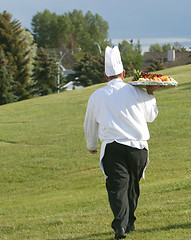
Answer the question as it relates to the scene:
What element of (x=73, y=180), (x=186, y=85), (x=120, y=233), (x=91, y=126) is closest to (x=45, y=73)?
(x=186, y=85)

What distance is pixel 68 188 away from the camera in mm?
12211

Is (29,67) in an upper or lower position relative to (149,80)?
lower

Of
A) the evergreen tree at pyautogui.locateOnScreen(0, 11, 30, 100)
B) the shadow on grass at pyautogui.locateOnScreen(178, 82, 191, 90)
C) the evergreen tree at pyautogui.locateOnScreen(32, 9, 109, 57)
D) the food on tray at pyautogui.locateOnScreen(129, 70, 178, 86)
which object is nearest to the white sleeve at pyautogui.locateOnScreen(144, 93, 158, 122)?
the food on tray at pyautogui.locateOnScreen(129, 70, 178, 86)

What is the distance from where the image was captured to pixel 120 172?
5.25 m

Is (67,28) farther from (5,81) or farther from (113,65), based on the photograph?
(113,65)

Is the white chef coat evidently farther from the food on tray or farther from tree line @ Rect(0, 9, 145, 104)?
tree line @ Rect(0, 9, 145, 104)

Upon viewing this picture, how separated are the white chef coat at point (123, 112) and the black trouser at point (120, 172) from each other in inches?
3.1

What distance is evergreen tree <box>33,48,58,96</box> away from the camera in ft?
170

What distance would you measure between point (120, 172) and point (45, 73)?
47653 mm

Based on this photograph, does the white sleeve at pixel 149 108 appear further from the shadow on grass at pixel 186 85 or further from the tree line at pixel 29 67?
the tree line at pixel 29 67

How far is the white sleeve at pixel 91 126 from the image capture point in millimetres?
5496

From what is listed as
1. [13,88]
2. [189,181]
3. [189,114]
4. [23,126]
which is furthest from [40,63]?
[189,181]

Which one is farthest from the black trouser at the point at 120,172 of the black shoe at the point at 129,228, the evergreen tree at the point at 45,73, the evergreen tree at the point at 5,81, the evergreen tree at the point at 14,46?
the evergreen tree at the point at 14,46

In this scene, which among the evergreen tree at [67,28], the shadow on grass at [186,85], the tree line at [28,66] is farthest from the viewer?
the evergreen tree at [67,28]
